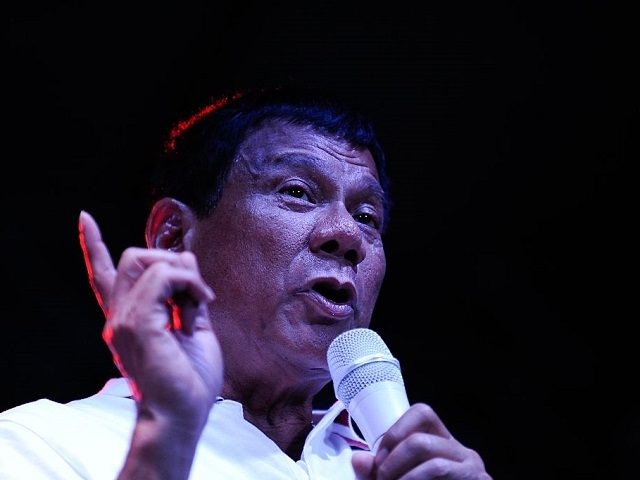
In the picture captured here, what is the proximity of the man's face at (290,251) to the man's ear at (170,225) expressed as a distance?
7 centimetres

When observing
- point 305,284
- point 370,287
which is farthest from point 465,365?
point 305,284

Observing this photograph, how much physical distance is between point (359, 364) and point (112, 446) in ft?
1.64

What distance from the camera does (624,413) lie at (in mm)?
2850

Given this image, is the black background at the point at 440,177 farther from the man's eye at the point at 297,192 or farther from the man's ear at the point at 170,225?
the man's eye at the point at 297,192

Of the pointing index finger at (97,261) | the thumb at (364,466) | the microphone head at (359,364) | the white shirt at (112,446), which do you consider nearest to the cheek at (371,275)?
the white shirt at (112,446)

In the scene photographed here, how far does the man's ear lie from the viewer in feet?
7.09

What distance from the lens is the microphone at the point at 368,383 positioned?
4.49ft

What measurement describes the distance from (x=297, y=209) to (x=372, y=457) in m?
0.80

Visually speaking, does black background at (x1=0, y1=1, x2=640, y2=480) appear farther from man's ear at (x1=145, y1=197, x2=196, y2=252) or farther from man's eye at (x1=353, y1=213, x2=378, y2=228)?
man's eye at (x1=353, y1=213, x2=378, y2=228)

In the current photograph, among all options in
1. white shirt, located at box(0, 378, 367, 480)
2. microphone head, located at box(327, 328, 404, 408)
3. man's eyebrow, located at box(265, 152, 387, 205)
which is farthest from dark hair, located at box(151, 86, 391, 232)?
microphone head, located at box(327, 328, 404, 408)

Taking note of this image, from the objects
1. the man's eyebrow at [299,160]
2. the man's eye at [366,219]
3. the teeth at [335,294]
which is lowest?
the teeth at [335,294]

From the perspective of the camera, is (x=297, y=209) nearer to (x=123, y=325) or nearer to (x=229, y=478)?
(x=229, y=478)

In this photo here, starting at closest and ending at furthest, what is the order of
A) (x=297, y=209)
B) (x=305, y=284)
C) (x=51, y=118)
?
(x=305, y=284) → (x=297, y=209) → (x=51, y=118)

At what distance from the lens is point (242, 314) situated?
1914mm
